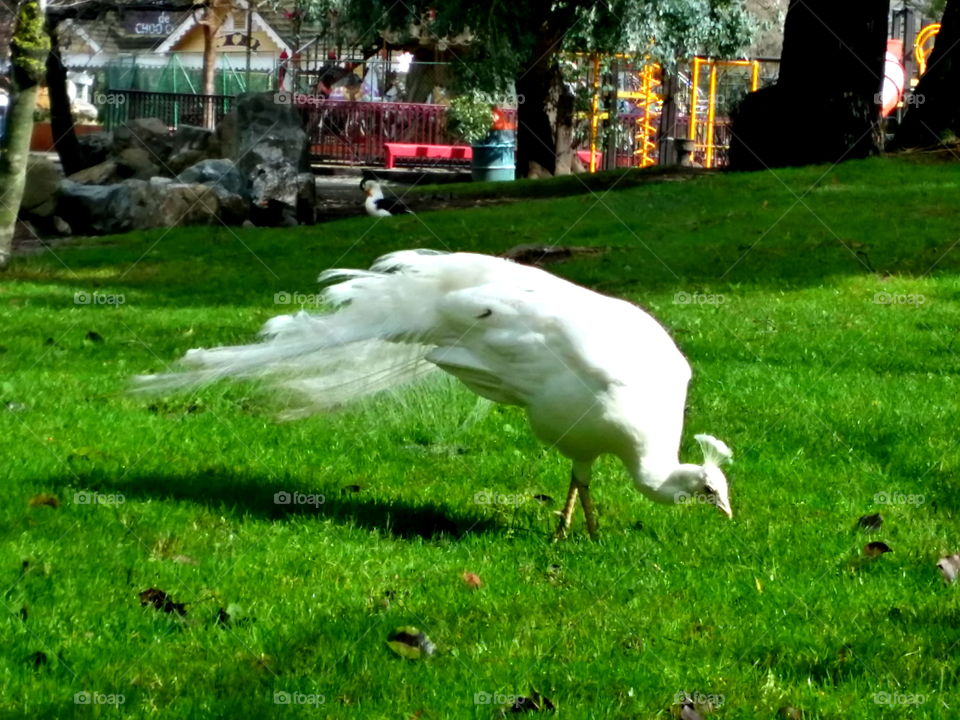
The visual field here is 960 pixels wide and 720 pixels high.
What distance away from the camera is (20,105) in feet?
44.4

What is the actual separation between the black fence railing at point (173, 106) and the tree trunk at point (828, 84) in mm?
19101

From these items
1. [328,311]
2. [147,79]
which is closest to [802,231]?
[328,311]

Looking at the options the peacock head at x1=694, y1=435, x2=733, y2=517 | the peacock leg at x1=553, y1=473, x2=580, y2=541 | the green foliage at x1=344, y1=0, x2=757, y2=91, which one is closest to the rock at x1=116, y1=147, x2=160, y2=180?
the green foliage at x1=344, y1=0, x2=757, y2=91

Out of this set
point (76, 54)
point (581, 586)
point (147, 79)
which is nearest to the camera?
point (581, 586)

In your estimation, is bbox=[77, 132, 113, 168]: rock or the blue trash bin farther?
the blue trash bin

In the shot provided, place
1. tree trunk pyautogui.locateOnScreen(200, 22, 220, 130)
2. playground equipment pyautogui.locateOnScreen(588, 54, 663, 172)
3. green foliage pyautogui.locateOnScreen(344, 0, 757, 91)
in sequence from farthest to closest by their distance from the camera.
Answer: tree trunk pyautogui.locateOnScreen(200, 22, 220, 130) → playground equipment pyautogui.locateOnScreen(588, 54, 663, 172) → green foliage pyautogui.locateOnScreen(344, 0, 757, 91)

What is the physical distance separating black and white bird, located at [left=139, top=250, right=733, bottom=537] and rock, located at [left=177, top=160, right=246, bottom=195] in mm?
13746

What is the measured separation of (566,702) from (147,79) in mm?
41164

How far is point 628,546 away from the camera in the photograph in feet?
19.9

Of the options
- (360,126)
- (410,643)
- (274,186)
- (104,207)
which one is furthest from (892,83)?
(410,643)

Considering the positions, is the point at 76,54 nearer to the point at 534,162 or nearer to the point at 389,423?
the point at 534,162

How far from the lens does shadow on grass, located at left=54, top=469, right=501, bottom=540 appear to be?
6.29 metres

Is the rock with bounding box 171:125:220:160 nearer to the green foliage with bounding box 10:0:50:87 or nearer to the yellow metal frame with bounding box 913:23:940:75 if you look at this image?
the green foliage with bounding box 10:0:50:87

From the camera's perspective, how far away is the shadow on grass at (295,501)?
6293 mm
